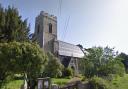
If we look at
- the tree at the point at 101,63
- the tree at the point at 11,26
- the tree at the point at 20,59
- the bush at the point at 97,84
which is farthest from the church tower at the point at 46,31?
the bush at the point at 97,84

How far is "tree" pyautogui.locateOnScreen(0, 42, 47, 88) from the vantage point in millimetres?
21812

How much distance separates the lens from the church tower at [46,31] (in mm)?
64938

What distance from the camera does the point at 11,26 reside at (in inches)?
1346

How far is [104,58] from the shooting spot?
37.2 m

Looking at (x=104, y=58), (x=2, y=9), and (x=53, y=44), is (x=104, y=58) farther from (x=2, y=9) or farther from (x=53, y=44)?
(x=53, y=44)

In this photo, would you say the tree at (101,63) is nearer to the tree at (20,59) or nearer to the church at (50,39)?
the tree at (20,59)

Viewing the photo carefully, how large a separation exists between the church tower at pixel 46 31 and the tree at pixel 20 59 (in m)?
40.7

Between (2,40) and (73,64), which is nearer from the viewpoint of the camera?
(2,40)

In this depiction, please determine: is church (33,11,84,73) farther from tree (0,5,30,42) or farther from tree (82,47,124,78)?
tree (0,5,30,42)

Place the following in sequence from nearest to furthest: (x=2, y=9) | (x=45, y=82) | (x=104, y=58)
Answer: (x=45, y=82), (x=2, y=9), (x=104, y=58)

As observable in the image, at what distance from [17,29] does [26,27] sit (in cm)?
336

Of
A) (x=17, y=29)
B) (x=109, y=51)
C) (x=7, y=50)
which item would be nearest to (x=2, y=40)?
(x=17, y=29)

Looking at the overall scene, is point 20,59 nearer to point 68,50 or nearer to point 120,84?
point 120,84

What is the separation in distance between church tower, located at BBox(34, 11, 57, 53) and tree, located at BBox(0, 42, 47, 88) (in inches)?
1601
